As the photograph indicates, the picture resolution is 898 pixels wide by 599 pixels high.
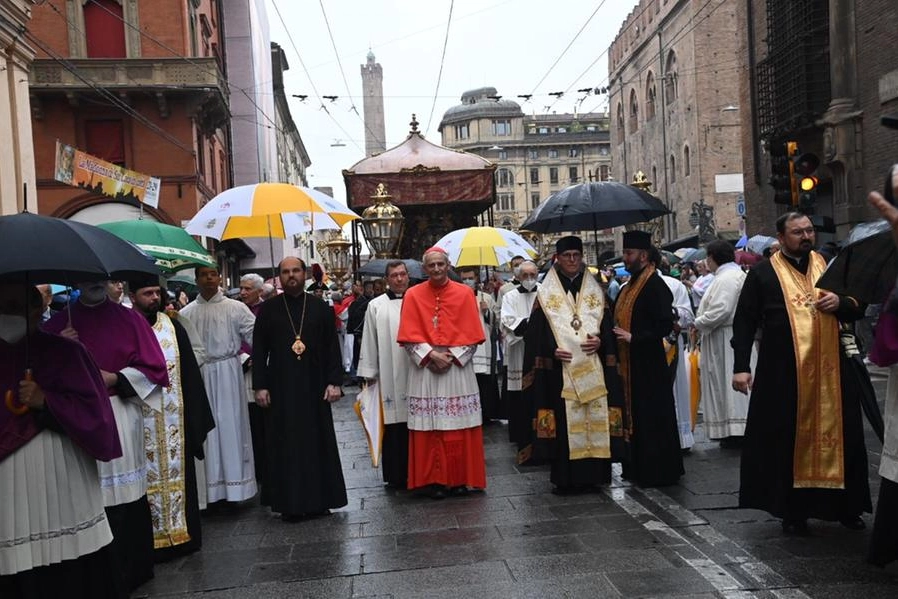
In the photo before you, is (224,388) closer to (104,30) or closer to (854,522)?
(854,522)

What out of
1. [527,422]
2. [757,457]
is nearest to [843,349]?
[757,457]

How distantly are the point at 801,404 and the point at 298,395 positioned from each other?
3.55 meters

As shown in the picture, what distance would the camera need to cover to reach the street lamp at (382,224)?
59.6 feet

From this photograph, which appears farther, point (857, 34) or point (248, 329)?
point (857, 34)

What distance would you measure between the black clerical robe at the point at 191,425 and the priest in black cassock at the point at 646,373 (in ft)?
10.5

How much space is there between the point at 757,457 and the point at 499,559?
175cm

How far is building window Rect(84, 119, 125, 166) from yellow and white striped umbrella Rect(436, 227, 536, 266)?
1674 centimetres

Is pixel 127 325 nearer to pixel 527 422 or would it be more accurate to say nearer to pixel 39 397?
pixel 39 397

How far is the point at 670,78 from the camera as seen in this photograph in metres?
42.7

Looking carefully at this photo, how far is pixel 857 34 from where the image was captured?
58.5 ft

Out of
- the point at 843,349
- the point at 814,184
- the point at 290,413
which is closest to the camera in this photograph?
the point at 843,349

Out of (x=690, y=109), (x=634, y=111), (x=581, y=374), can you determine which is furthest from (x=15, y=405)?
(x=634, y=111)

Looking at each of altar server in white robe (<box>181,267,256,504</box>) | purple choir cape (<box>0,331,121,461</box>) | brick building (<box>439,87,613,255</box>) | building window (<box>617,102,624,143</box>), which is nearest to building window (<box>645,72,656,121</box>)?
building window (<box>617,102,624,143</box>)

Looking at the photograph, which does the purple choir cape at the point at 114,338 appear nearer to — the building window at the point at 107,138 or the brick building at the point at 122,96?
the brick building at the point at 122,96
